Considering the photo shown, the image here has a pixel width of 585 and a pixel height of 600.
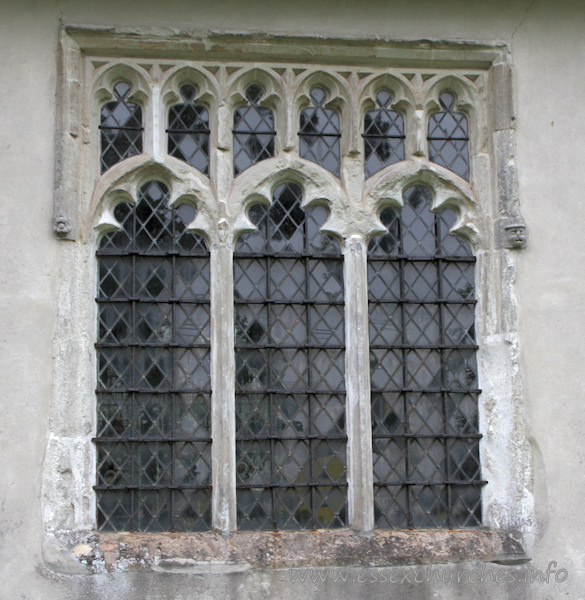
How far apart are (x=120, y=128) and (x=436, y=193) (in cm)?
213

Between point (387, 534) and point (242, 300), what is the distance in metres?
1.69

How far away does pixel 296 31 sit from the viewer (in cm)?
584

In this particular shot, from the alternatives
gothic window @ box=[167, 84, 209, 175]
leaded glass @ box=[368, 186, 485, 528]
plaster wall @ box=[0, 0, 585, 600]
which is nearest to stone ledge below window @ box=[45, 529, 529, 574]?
plaster wall @ box=[0, 0, 585, 600]

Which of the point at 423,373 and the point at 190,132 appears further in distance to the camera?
the point at 190,132

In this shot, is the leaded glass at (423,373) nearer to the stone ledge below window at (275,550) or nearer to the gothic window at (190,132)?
the stone ledge below window at (275,550)

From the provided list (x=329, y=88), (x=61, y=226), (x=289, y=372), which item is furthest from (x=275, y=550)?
(x=329, y=88)

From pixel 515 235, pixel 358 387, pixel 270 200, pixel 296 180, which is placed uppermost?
pixel 296 180

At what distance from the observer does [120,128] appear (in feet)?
19.1

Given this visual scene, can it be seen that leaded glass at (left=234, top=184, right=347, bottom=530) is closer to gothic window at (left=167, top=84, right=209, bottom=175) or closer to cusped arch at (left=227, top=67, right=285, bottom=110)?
gothic window at (left=167, top=84, right=209, bottom=175)

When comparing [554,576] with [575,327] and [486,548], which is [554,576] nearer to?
[486,548]

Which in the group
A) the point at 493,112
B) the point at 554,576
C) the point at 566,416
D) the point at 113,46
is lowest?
the point at 554,576

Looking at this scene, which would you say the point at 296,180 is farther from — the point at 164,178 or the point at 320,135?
the point at 164,178

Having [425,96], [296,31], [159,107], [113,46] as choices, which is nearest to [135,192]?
[159,107]

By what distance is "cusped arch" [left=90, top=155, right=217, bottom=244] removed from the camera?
222 inches
